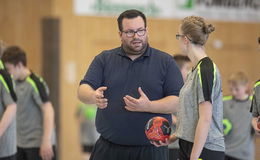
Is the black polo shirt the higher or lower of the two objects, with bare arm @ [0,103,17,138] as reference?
higher

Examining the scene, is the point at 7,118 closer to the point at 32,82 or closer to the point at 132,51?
the point at 32,82

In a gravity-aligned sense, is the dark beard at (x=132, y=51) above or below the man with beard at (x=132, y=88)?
above

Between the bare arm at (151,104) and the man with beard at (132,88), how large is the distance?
1 centimetres

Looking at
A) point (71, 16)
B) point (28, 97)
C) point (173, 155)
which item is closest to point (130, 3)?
point (71, 16)

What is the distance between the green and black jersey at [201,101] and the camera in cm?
340

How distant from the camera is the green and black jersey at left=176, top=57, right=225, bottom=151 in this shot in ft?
11.2

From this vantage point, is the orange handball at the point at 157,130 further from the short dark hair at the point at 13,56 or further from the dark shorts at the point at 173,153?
the short dark hair at the point at 13,56

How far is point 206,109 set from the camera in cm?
338

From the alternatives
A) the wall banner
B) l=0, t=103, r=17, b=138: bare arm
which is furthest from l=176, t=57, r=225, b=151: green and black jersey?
the wall banner

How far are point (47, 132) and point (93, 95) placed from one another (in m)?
1.85

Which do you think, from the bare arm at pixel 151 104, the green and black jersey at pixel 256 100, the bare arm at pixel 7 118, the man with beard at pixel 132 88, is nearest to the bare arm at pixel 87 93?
the man with beard at pixel 132 88

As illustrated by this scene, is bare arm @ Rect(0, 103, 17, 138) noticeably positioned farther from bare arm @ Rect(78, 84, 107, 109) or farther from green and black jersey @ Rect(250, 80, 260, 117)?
green and black jersey @ Rect(250, 80, 260, 117)

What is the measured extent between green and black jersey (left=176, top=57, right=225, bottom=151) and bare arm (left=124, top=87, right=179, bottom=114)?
0.47 feet

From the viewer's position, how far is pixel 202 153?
3.45 meters
